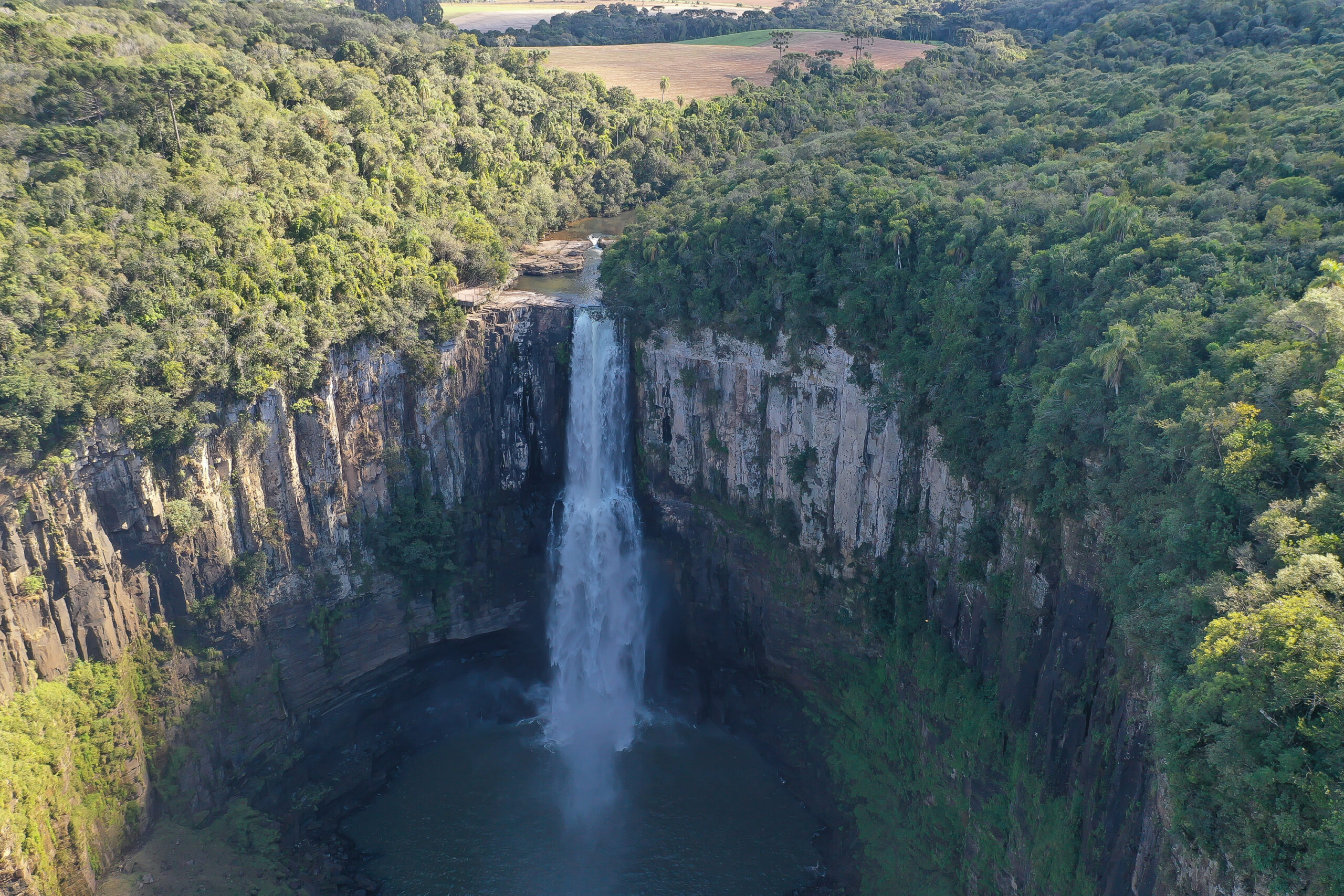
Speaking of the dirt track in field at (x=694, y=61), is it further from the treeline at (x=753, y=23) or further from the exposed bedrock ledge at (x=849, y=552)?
the exposed bedrock ledge at (x=849, y=552)

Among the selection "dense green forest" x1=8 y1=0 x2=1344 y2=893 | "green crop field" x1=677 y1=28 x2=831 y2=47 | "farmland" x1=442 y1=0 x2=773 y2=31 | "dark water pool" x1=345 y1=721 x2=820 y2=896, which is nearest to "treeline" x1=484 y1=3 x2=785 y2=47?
"green crop field" x1=677 y1=28 x2=831 y2=47

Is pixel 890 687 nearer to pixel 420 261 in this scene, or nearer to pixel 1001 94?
pixel 420 261

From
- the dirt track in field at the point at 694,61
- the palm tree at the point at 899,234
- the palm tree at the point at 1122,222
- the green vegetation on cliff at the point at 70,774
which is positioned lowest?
the green vegetation on cliff at the point at 70,774

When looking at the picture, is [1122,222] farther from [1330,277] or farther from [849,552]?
[849,552]

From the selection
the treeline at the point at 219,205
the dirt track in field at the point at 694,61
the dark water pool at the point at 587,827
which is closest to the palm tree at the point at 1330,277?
the dark water pool at the point at 587,827

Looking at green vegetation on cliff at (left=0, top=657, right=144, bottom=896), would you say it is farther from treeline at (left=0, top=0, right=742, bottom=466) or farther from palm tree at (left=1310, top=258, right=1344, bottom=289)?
palm tree at (left=1310, top=258, right=1344, bottom=289)

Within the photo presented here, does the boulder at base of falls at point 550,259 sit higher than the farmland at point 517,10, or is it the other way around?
the farmland at point 517,10

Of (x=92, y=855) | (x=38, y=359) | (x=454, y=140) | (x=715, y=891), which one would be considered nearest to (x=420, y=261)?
(x=454, y=140)
